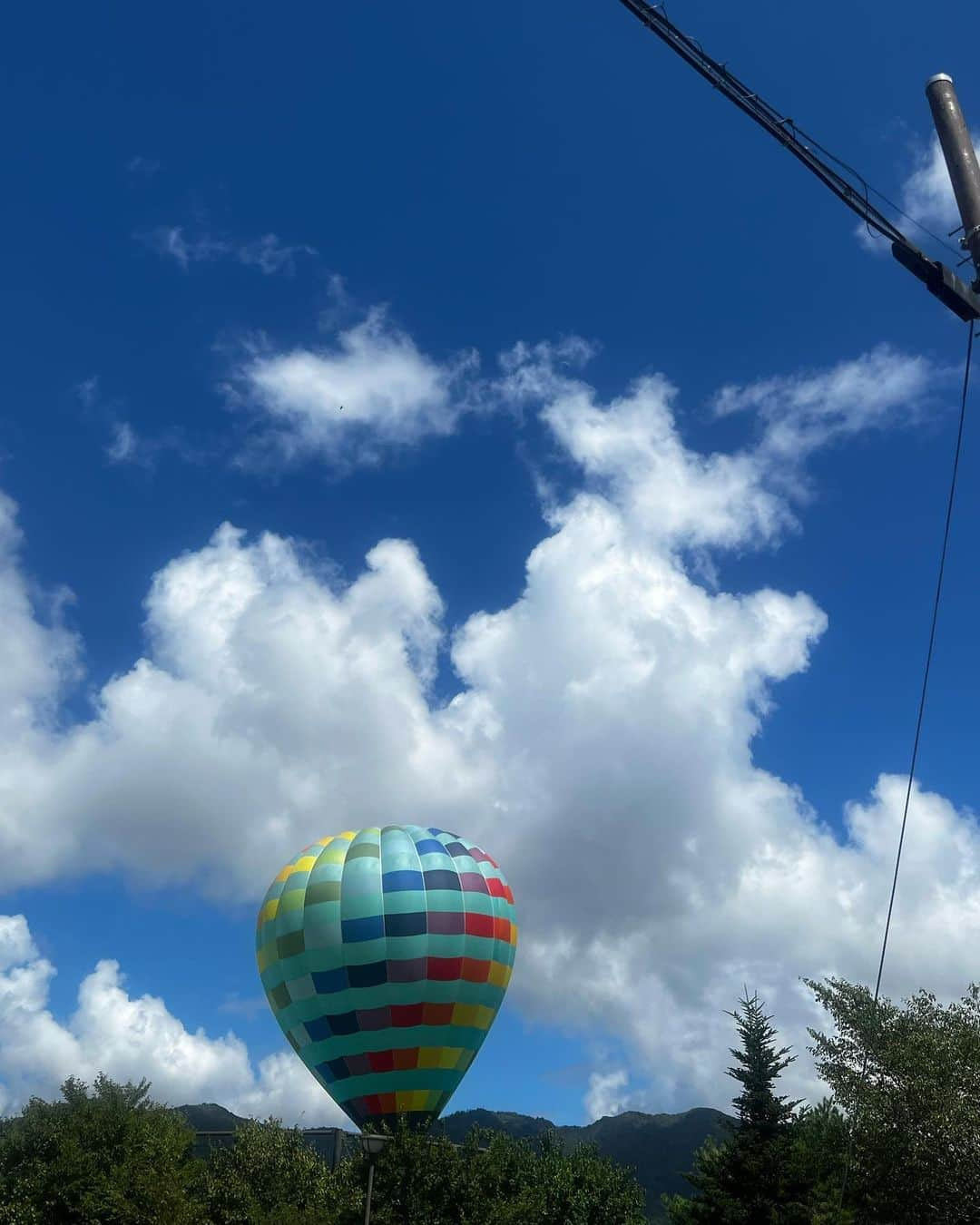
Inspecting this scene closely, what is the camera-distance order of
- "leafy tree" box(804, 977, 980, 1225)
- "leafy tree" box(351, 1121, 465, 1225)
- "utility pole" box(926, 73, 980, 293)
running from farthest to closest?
"leafy tree" box(351, 1121, 465, 1225) < "leafy tree" box(804, 977, 980, 1225) < "utility pole" box(926, 73, 980, 293)

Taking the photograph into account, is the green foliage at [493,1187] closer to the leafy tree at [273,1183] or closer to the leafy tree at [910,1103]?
the leafy tree at [273,1183]

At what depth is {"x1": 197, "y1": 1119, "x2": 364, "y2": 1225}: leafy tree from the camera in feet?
124

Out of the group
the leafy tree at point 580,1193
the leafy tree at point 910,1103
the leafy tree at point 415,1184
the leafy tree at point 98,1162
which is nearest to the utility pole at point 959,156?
the leafy tree at point 910,1103

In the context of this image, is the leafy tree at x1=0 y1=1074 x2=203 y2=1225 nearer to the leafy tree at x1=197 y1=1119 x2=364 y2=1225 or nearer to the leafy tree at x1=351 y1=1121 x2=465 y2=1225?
the leafy tree at x1=197 y1=1119 x2=364 y2=1225

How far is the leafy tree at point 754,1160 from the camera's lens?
37219 mm

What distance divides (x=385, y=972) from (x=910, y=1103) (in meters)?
19.8

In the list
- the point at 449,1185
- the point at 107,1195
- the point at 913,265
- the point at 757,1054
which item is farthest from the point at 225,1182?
the point at 913,265

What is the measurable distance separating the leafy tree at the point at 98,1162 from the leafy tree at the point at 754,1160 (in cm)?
1824

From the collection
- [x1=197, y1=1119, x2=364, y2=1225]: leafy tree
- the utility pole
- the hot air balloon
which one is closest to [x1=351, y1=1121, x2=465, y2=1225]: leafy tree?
[x1=197, y1=1119, x2=364, y2=1225]: leafy tree

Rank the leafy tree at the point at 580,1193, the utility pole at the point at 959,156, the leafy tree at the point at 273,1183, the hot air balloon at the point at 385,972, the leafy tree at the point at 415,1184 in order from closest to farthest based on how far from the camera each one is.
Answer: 1. the utility pole at the point at 959,156
2. the leafy tree at the point at 415,1184
3. the leafy tree at the point at 273,1183
4. the leafy tree at the point at 580,1193
5. the hot air balloon at the point at 385,972

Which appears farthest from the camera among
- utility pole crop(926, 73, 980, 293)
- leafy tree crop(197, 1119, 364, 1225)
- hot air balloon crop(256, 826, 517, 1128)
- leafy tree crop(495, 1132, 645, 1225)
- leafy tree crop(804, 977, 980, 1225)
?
hot air balloon crop(256, 826, 517, 1128)

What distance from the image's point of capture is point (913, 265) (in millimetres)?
15828

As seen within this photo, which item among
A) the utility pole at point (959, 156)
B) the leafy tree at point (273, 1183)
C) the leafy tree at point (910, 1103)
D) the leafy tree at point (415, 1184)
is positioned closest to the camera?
the utility pole at point (959, 156)

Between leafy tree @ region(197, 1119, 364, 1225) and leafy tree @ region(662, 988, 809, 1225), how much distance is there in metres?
12.7
